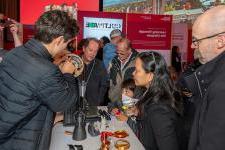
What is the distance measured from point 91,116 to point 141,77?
76 centimetres

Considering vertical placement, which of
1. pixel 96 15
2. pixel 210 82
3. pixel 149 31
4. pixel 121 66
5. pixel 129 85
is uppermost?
pixel 96 15

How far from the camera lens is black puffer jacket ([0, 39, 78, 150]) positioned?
1539 millimetres

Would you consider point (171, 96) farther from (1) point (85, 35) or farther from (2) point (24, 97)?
(1) point (85, 35)

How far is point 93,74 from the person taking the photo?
3.47m

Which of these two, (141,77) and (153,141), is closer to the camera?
(153,141)

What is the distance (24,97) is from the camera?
1542 mm

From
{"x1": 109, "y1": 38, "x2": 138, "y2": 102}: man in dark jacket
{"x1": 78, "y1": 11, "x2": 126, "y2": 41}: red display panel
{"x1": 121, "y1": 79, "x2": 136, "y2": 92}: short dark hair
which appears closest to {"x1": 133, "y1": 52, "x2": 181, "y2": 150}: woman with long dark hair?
{"x1": 121, "y1": 79, "x2": 136, "y2": 92}: short dark hair

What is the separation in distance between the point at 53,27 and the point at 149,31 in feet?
13.3

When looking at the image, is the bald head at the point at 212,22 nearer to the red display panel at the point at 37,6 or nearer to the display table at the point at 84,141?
the display table at the point at 84,141

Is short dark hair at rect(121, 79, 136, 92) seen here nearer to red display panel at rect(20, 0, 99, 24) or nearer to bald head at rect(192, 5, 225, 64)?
bald head at rect(192, 5, 225, 64)

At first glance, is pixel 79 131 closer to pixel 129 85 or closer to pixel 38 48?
pixel 38 48

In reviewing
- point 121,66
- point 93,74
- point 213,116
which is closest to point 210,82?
point 213,116

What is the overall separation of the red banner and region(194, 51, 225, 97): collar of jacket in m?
4.08

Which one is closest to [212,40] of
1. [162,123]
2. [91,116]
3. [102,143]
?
[162,123]
